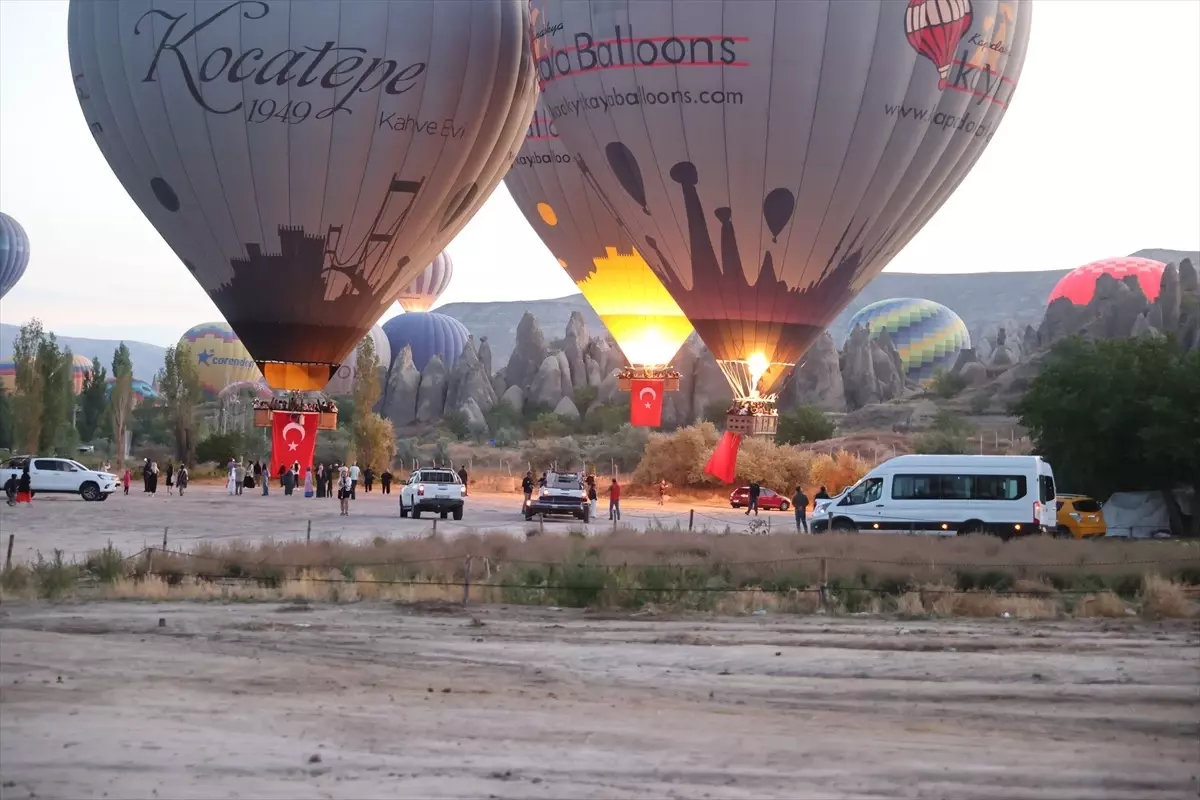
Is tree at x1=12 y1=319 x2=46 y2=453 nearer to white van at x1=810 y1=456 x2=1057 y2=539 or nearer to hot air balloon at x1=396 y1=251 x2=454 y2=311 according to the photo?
white van at x1=810 y1=456 x2=1057 y2=539

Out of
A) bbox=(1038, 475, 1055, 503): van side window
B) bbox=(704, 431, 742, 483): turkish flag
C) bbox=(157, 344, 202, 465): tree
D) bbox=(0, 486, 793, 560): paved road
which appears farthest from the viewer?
bbox=(157, 344, 202, 465): tree

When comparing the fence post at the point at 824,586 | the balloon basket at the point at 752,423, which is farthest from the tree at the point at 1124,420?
the fence post at the point at 824,586

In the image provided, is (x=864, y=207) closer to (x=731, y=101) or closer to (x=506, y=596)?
(x=731, y=101)

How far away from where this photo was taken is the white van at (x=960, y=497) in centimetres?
2820

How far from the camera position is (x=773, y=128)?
31500mm

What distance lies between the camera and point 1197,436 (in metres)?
31.6

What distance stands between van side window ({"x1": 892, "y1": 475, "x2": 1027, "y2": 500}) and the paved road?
11.9ft

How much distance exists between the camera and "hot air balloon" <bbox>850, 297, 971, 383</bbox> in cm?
11738

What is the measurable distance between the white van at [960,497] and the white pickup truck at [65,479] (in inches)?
729

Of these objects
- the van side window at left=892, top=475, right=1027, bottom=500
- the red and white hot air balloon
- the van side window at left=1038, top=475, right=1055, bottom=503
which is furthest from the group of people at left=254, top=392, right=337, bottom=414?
the van side window at left=1038, top=475, right=1055, bottom=503

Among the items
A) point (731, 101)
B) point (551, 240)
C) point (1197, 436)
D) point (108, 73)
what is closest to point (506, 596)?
point (731, 101)

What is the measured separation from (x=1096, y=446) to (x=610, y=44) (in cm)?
1334

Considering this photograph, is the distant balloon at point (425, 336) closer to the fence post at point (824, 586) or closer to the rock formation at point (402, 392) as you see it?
the rock formation at point (402, 392)

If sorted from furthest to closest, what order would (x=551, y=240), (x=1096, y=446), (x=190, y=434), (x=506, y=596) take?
1. (x=190, y=434)
2. (x=551, y=240)
3. (x=1096, y=446)
4. (x=506, y=596)
